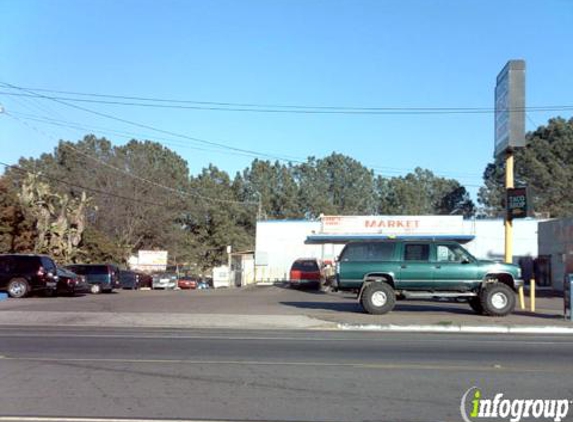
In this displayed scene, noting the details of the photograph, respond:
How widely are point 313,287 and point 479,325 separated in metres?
20.9

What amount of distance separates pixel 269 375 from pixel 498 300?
12.0 metres

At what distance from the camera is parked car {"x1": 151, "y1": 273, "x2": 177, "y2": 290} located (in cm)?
5291

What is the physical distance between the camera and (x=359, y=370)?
394 inches

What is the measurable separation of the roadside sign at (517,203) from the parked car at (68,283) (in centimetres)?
1832

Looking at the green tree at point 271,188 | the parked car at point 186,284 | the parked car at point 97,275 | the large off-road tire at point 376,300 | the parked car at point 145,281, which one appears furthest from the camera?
the green tree at point 271,188

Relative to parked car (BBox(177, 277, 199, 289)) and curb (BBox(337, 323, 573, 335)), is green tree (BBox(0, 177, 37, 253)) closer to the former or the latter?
parked car (BBox(177, 277, 199, 289))

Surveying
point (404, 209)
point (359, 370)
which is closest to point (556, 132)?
point (404, 209)

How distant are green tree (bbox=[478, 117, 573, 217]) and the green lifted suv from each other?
180 feet

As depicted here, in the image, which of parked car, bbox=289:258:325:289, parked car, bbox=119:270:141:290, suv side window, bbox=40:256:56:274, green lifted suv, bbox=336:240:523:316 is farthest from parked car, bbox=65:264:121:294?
green lifted suv, bbox=336:240:523:316

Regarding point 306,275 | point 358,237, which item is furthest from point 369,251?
point 358,237

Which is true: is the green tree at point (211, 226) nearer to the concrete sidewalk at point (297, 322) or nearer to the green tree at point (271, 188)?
the green tree at point (271, 188)

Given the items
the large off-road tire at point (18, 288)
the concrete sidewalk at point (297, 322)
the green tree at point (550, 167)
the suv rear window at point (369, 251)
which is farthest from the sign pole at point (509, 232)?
the green tree at point (550, 167)

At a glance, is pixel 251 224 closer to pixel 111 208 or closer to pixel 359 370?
pixel 111 208

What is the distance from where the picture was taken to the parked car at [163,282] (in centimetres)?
5291
